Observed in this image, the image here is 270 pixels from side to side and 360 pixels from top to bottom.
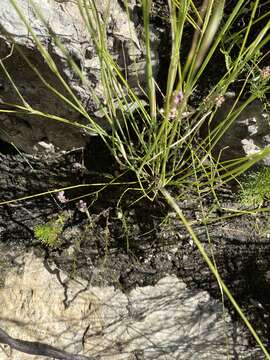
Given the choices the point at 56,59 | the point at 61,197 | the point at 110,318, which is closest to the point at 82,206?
the point at 61,197

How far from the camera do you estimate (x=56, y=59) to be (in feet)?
3.07

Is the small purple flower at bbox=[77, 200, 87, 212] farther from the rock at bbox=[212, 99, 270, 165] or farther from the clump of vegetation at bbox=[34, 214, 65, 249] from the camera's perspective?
the rock at bbox=[212, 99, 270, 165]

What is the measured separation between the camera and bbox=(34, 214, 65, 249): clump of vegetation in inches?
50.3

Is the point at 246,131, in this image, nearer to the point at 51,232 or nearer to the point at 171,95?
the point at 171,95

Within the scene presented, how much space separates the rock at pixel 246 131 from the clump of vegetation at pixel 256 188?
0.05m

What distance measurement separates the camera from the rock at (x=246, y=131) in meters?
1.18

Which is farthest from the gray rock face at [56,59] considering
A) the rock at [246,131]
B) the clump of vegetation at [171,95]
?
the rock at [246,131]

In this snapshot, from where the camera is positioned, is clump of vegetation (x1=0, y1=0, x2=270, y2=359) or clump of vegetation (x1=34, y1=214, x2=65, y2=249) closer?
clump of vegetation (x1=0, y1=0, x2=270, y2=359)

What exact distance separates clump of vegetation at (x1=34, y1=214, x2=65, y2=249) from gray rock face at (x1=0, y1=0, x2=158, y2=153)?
0.31 metres

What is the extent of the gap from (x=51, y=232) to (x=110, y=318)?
0.36 metres

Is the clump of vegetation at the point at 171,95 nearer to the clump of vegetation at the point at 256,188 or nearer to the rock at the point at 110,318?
the clump of vegetation at the point at 256,188

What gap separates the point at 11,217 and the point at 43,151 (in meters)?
0.27

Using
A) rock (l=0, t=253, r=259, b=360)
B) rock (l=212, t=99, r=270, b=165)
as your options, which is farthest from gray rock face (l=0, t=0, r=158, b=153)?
rock (l=0, t=253, r=259, b=360)

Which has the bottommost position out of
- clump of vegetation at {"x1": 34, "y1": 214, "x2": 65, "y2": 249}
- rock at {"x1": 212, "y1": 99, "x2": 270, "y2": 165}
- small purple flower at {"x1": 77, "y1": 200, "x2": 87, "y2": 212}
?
clump of vegetation at {"x1": 34, "y1": 214, "x2": 65, "y2": 249}
